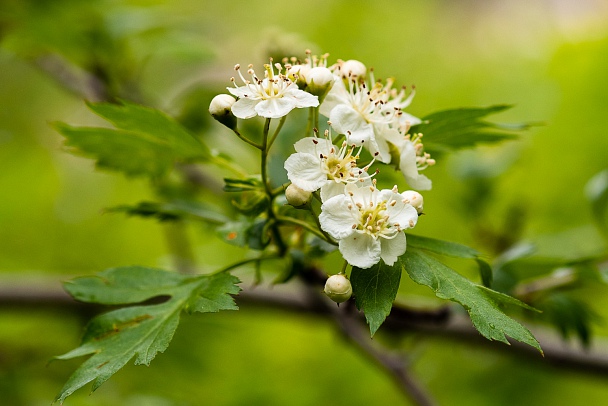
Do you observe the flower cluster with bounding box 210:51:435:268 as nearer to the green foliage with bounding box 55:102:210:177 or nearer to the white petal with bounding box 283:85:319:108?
the white petal with bounding box 283:85:319:108

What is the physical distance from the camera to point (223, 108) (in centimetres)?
106

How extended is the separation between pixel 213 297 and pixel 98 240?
154 centimetres

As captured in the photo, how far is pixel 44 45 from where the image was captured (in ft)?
6.16

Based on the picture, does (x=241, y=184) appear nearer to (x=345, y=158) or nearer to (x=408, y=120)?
(x=345, y=158)

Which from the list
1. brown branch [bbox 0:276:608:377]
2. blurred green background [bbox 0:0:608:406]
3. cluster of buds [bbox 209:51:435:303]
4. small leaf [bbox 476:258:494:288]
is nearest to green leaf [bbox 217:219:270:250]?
cluster of buds [bbox 209:51:435:303]

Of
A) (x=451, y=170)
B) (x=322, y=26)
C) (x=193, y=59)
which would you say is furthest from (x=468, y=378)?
(x=322, y=26)

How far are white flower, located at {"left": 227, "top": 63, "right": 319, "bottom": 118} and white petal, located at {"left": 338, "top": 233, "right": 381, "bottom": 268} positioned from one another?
0.71 feet

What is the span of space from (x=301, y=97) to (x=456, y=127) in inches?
12.6

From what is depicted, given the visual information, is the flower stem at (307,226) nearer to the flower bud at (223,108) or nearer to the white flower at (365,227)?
the white flower at (365,227)

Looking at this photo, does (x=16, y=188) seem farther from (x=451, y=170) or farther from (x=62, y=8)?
(x=451, y=170)

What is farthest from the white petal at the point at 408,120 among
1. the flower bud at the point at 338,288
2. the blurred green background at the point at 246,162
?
the blurred green background at the point at 246,162

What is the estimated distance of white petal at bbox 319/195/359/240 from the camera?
3.13ft

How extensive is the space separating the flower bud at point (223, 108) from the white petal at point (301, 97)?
0.09 m

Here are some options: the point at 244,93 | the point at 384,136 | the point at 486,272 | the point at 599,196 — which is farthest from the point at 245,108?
the point at 599,196
